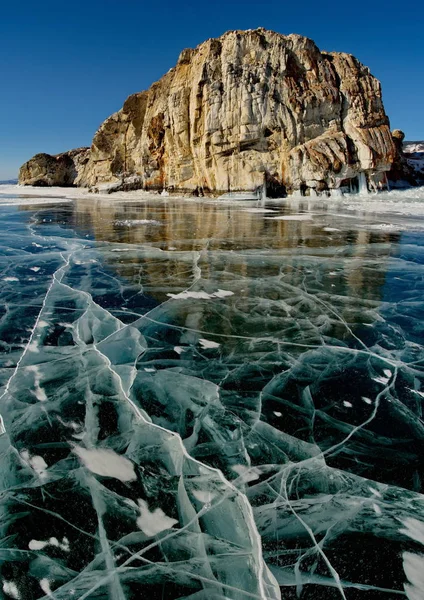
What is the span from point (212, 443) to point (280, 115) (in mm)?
32669

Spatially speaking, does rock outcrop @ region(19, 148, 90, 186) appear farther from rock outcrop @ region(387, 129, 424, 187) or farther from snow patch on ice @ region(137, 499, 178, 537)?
snow patch on ice @ region(137, 499, 178, 537)

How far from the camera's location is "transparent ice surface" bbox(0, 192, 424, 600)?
5.41 feet

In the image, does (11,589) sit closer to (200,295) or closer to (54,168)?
(200,295)

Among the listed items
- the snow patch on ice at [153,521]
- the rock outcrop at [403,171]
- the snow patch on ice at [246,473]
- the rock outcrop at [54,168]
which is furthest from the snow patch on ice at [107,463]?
the rock outcrop at [54,168]

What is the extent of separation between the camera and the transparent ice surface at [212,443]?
1.65m

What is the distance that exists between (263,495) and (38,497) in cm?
125

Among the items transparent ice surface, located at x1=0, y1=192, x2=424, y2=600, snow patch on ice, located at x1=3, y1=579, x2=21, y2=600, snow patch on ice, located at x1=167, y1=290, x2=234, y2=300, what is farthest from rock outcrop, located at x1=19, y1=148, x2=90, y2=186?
snow patch on ice, located at x1=3, y1=579, x2=21, y2=600

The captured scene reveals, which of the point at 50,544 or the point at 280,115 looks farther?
the point at 280,115

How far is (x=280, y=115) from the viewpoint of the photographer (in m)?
30.1

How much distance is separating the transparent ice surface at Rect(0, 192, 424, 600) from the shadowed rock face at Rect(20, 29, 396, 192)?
26017 millimetres

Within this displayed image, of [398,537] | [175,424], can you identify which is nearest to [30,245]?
[175,424]

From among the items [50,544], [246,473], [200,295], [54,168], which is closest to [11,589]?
[50,544]

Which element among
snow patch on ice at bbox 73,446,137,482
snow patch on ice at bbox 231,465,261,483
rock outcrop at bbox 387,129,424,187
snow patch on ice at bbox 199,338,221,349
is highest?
rock outcrop at bbox 387,129,424,187

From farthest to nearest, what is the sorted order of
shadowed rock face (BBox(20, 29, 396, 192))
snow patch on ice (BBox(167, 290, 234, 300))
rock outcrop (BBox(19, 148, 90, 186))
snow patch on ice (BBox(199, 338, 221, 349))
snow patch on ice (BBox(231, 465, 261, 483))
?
rock outcrop (BBox(19, 148, 90, 186))
shadowed rock face (BBox(20, 29, 396, 192))
snow patch on ice (BBox(167, 290, 234, 300))
snow patch on ice (BBox(199, 338, 221, 349))
snow patch on ice (BBox(231, 465, 261, 483))
